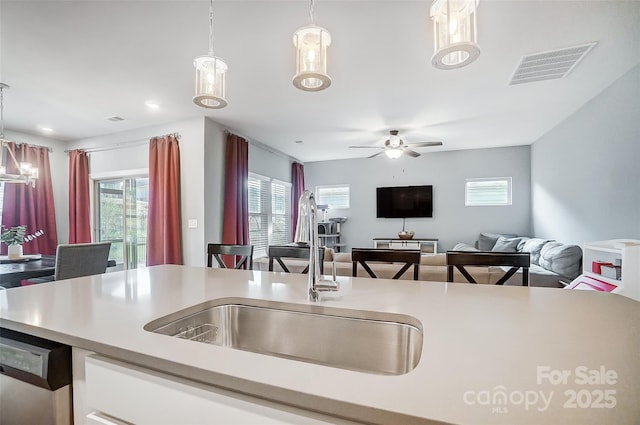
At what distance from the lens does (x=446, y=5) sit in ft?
3.46

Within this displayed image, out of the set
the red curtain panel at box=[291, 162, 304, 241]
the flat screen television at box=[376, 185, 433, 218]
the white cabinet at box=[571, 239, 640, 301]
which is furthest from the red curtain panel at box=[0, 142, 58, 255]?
the white cabinet at box=[571, 239, 640, 301]

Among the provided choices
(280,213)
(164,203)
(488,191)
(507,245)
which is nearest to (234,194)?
(164,203)

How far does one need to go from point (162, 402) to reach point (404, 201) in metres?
6.12

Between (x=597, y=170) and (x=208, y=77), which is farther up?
(x=208, y=77)

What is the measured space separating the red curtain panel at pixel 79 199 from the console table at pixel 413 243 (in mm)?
5266

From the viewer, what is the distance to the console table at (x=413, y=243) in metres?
5.93

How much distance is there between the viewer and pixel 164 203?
13.1 feet

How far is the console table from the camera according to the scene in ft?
19.4

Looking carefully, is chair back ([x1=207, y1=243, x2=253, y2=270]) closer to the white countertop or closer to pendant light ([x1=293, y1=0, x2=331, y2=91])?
the white countertop

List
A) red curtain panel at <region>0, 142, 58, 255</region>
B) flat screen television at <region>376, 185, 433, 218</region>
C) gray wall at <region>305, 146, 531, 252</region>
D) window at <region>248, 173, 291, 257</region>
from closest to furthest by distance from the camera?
red curtain panel at <region>0, 142, 58, 255</region>, window at <region>248, 173, 291, 257</region>, gray wall at <region>305, 146, 531, 252</region>, flat screen television at <region>376, 185, 433, 218</region>

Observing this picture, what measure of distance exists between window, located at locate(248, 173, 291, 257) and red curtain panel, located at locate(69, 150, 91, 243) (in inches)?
102

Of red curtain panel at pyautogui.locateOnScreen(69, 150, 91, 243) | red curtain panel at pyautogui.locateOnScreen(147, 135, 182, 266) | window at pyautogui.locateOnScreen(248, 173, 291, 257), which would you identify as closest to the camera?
red curtain panel at pyautogui.locateOnScreen(147, 135, 182, 266)

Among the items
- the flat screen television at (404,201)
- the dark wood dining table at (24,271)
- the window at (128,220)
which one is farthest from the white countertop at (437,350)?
the flat screen television at (404,201)

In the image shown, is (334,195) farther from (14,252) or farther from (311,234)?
(311,234)
